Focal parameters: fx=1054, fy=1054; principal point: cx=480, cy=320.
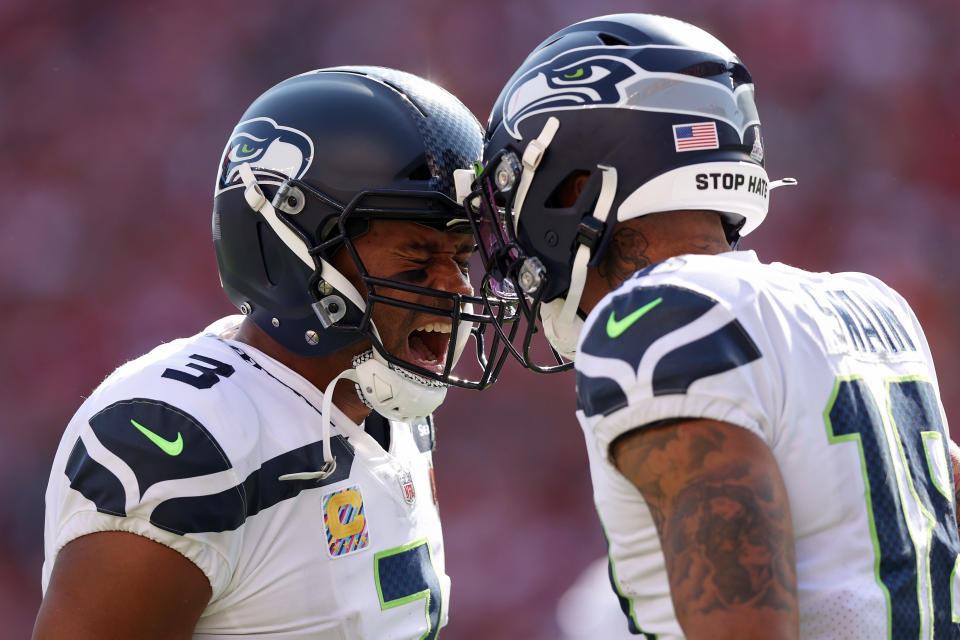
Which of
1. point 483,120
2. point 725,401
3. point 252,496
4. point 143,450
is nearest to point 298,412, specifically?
point 252,496

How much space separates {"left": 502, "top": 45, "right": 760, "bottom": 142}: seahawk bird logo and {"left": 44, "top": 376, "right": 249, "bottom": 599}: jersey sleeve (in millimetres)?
871

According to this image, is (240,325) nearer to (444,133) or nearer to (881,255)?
(444,133)

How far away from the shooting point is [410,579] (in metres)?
2.20

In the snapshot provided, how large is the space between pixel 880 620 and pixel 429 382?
1137 millimetres

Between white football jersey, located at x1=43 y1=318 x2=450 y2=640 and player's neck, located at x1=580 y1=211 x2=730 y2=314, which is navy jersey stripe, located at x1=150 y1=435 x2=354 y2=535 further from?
player's neck, located at x1=580 y1=211 x2=730 y2=314

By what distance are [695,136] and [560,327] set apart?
0.42 m

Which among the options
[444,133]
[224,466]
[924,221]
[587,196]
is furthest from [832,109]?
[224,466]

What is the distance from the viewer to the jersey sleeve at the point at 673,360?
1.34 meters

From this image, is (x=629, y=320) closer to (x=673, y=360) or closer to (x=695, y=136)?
(x=673, y=360)

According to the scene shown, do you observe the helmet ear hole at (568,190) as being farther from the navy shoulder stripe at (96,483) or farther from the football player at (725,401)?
the navy shoulder stripe at (96,483)

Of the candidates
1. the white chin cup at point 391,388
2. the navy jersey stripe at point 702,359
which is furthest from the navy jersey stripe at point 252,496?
the navy jersey stripe at point 702,359

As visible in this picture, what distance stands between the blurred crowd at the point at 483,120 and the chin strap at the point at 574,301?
298 cm

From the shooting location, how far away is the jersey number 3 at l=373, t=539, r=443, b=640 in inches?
84.1

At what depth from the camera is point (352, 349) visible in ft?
7.71
